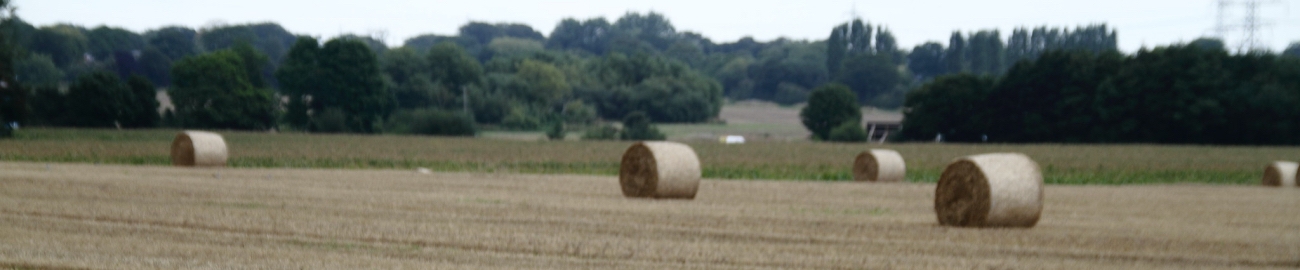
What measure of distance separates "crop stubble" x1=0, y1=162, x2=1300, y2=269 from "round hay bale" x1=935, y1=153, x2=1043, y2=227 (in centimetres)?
25

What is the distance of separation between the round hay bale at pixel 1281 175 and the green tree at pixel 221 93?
59924mm

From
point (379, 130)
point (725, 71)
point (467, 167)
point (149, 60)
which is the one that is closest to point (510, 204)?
point (467, 167)

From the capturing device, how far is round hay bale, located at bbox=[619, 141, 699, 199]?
758 inches

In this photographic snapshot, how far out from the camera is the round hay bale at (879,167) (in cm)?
2875

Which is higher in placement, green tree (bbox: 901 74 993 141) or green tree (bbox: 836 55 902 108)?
green tree (bbox: 836 55 902 108)

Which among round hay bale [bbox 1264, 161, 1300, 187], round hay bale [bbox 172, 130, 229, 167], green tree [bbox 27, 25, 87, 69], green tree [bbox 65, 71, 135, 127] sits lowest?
round hay bale [bbox 1264, 161, 1300, 187]

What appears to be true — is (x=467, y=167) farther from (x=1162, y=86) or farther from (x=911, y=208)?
(x=1162, y=86)

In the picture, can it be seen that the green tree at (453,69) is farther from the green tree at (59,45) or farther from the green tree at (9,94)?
the green tree at (9,94)

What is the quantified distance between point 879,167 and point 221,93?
189ft

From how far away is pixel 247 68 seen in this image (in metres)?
88.2

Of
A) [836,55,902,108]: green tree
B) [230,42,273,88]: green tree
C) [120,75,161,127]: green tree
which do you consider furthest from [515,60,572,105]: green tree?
[120,75,161,127]: green tree

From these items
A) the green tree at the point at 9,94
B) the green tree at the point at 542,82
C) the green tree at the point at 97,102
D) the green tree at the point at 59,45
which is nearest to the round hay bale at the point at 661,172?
the green tree at the point at 9,94

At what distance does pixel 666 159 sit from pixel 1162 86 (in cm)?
4931

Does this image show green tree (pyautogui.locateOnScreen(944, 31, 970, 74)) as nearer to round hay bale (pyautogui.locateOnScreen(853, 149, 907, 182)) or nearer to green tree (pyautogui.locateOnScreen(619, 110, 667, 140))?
green tree (pyautogui.locateOnScreen(619, 110, 667, 140))
